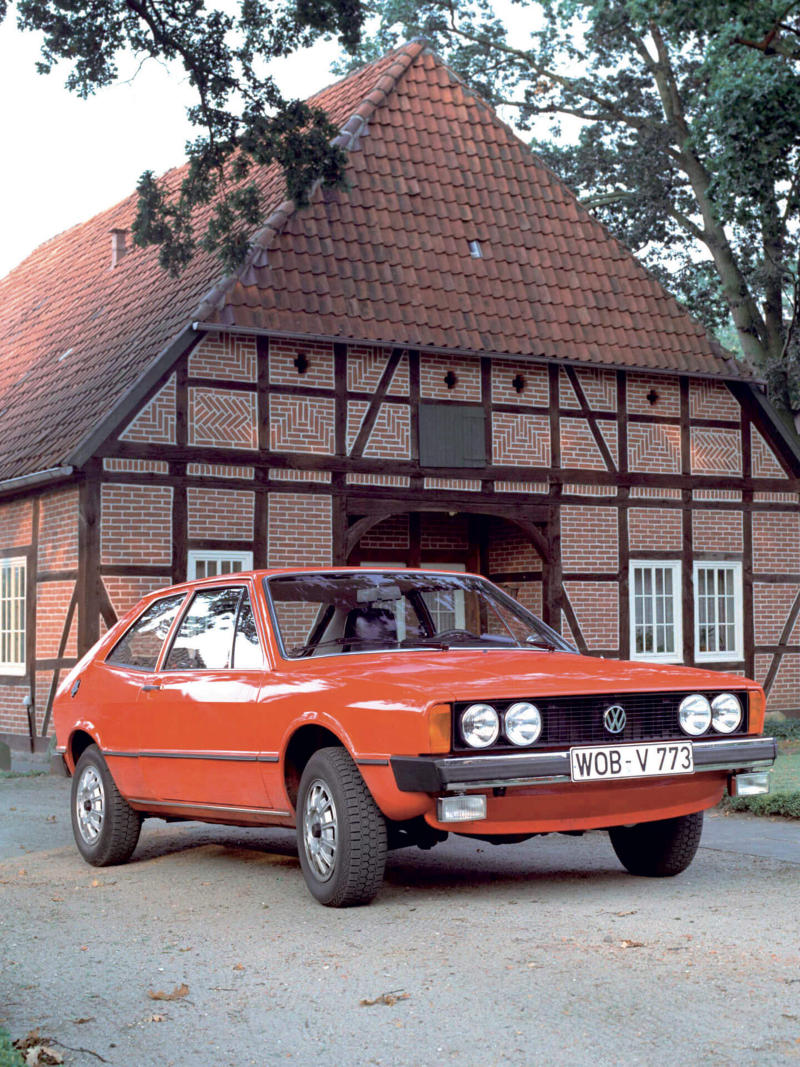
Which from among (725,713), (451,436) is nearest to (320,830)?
(725,713)

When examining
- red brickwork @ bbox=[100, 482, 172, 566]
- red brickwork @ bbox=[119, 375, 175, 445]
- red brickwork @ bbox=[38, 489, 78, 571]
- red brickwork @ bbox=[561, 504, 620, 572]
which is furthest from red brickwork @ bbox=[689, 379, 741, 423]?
red brickwork @ bbox=[38, 489, 78, 571]

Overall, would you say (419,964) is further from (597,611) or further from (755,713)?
(597,611)

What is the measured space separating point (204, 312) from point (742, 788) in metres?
10.3

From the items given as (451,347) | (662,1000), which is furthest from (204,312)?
(662,1000)

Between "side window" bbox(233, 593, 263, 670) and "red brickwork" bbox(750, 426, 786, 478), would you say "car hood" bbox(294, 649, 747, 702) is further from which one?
"red brickwork" bbox(750, 426, 786, 478)

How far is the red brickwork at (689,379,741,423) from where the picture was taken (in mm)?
19031

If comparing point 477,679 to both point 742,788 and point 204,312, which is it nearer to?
point 742,788

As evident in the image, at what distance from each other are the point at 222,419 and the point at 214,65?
12.6 feet

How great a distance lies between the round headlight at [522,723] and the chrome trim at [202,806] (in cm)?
123

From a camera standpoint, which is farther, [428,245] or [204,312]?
[428,245]

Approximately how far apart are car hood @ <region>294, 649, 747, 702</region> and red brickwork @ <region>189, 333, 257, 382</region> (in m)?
9.43

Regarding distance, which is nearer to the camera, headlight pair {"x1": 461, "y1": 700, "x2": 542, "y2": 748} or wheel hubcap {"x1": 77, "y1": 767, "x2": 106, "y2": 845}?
headlight pair {"x1": 461, "y1": 700, "x2": 542, "y2": 748}

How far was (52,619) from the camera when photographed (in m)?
16.0

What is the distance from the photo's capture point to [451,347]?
16.6 metres
